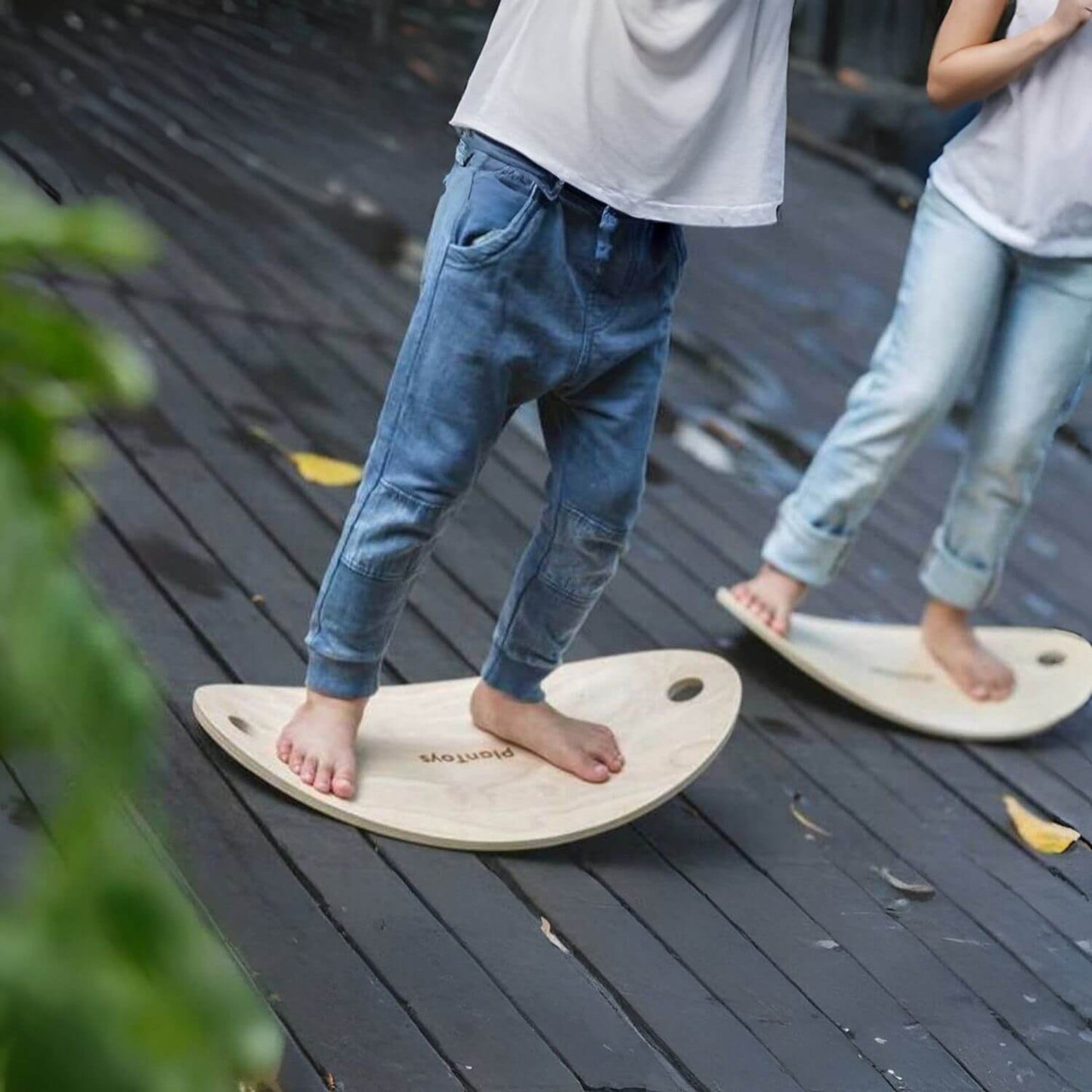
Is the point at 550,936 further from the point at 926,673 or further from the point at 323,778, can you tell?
the point at 926,673

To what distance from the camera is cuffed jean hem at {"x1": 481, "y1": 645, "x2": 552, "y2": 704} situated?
2270mm

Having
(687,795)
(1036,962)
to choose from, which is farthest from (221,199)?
(1036,962)

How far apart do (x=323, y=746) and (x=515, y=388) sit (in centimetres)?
45

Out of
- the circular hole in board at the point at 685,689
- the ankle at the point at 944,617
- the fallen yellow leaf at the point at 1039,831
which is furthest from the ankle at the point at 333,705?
the ankle at the point at 944,617

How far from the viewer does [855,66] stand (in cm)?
675

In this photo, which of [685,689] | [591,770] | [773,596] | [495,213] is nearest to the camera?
[495,213]

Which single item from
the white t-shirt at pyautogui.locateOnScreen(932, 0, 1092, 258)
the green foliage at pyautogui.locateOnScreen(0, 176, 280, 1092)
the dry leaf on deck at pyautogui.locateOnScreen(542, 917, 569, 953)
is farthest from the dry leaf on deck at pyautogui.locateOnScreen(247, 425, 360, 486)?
the green foliage at pyautogui.locateOnScreen(0, 176, 280, 1092)

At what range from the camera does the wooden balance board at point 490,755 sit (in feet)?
6.98

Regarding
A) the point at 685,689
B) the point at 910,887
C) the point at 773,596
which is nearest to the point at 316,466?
the point at 773,596

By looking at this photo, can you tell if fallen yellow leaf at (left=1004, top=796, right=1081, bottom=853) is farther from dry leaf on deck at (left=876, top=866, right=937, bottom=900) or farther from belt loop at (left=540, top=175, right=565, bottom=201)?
belt loop at (left=540, top=175, right=565, bottom=201)

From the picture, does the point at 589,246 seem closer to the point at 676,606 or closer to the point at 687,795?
the point at 687,795

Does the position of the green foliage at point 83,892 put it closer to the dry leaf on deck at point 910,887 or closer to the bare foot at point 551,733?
the bare foot at point 551,733

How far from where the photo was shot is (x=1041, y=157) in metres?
2.47

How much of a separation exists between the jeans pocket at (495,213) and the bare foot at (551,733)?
0.59 meters
